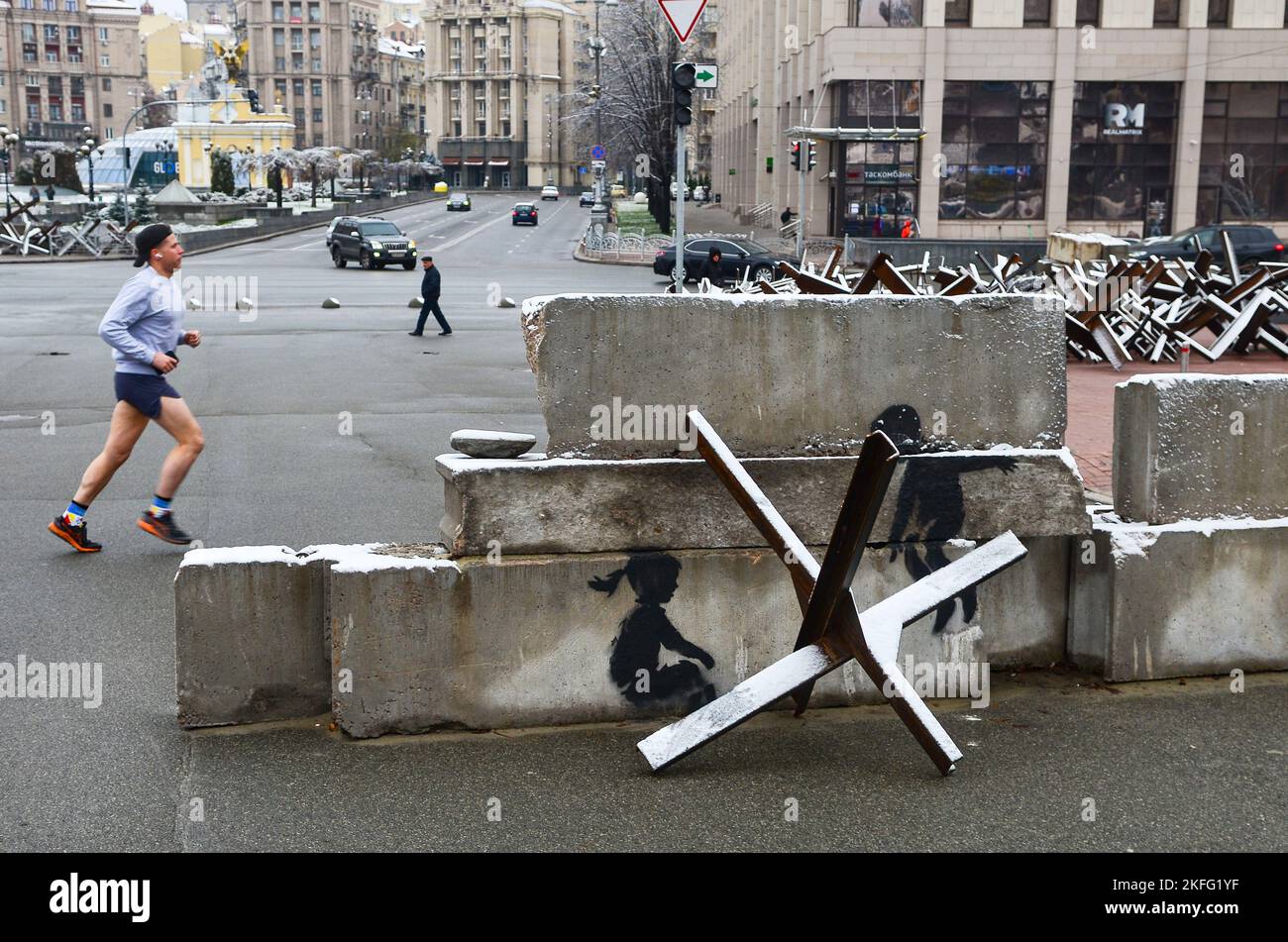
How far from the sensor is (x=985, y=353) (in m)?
5.60

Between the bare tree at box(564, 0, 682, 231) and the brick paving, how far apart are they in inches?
1682

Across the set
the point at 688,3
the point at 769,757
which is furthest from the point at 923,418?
the point at 688,3

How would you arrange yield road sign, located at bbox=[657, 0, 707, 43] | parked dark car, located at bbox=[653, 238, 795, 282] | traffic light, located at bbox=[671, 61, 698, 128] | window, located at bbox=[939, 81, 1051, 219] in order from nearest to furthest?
yield road sign, located at bbox=[657, 0, 707, 43] < traffic light, located at bbox=[671, 61, 698, 128] < parked dark car, located at bbox=[653, 238, 795, 282] < window, located at bbox=[939, 81, 1051, 219]

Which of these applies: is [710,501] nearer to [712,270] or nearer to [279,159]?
[712,270]

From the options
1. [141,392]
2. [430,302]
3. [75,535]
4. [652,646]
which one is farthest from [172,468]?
[430,302]

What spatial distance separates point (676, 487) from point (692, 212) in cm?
8767

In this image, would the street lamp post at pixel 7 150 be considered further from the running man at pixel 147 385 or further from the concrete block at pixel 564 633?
the concrete block at pixel 564 633

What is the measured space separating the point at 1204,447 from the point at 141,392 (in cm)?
578

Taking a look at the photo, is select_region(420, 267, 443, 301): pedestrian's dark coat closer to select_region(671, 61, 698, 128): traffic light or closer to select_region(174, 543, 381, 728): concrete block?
select_region(671, 61, 698, 128): traffic light

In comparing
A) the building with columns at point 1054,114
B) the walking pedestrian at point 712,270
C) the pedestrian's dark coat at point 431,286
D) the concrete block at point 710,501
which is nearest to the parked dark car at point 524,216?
the building with columns at point 1054,114

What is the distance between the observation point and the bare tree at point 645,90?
212 feet

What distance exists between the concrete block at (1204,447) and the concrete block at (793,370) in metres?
0.38

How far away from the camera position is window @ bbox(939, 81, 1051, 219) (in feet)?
165

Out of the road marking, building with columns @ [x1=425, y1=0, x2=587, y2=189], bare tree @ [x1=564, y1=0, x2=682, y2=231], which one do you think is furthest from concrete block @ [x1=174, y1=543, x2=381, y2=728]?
building with columns @ [x1=425, y1=0, x2=587, y2=189]
